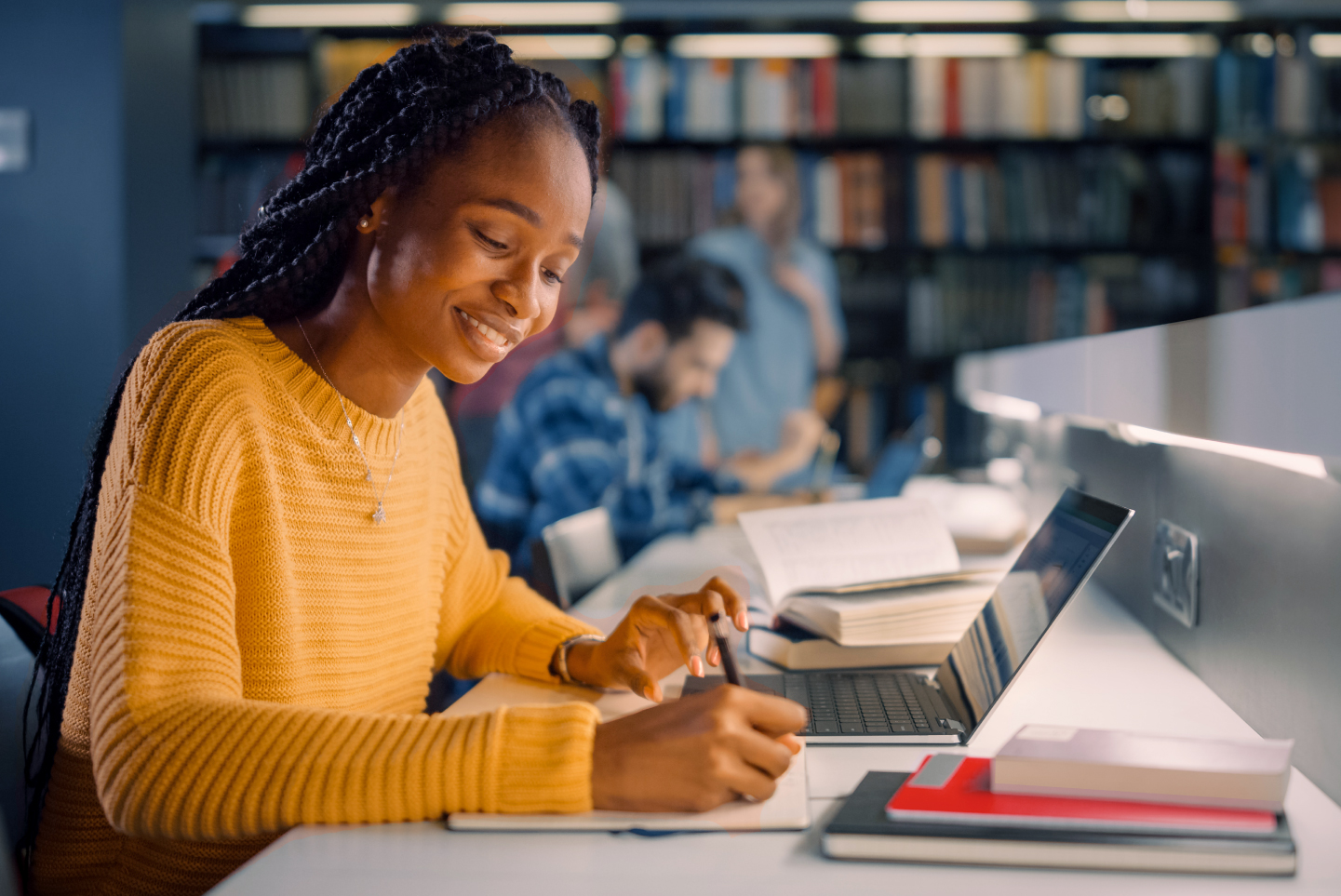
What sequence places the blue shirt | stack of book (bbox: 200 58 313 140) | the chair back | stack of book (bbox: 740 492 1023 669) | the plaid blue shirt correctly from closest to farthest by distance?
stack of book (bbox: 740 492 1023 669), the chair back, the plaid blue shirt, the blue shirt, stack of book (bbox: 200 58 313 140)

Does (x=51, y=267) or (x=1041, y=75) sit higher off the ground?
(x=1041, y=75)

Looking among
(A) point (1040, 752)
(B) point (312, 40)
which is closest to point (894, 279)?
(B) point (312, 40)

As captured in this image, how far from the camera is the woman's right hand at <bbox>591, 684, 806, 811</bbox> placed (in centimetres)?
67

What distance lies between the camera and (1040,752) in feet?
2.16

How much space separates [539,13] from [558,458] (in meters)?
2.21

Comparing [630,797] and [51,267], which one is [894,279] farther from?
[630,797]

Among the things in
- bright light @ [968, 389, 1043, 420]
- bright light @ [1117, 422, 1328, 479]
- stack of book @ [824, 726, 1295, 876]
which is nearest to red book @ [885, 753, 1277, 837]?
stack of book @ [824, 726, 1295, 876]

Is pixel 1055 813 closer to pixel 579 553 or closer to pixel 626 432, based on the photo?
pixel 579 553

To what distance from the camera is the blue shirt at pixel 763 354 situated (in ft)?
11.8

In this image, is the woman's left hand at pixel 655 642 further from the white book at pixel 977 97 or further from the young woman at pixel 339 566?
the white book at pixel 977 97

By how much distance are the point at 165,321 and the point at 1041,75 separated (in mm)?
3473

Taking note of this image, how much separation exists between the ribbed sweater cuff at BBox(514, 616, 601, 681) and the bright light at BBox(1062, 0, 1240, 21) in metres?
3.41

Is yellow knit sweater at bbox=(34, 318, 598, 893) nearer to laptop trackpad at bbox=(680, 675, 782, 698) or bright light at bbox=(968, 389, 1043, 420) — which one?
laptop trackpad at bbox=(680, 675, 782, 698)

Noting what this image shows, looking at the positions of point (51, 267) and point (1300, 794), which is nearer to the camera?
point (1300, 794)
